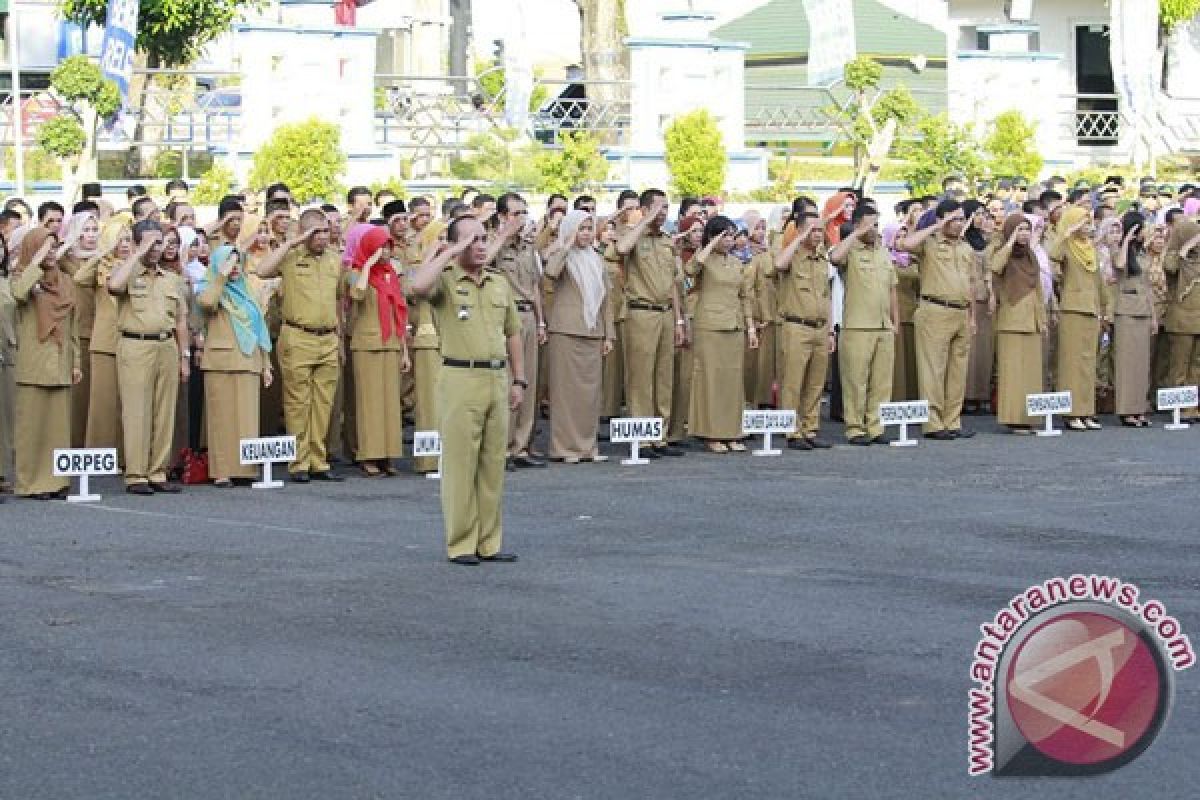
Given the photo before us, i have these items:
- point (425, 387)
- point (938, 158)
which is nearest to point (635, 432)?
point (425, 387)

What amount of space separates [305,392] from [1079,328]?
23.8 feet

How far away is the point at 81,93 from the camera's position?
3362 cm

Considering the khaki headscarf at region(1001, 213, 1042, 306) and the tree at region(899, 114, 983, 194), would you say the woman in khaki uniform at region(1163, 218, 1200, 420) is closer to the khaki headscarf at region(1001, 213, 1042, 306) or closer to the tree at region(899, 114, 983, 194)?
the khaki headscarf at region(1001, 213, 1042, 306)

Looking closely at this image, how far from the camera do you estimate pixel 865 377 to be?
2050 cm

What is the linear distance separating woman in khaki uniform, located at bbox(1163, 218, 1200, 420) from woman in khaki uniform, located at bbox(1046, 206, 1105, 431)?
909 millimetres

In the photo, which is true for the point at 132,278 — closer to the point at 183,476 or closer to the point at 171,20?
the point at 183,476

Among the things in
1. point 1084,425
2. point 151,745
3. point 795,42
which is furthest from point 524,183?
point 795,42

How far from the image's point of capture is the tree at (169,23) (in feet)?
129

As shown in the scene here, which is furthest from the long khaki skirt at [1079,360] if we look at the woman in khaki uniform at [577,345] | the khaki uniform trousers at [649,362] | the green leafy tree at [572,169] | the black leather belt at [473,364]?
the green leafy tree at [572,169]

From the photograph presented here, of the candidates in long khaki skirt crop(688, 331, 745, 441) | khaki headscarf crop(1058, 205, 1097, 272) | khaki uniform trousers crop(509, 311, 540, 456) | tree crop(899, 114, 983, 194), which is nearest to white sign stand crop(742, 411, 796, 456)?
long khaki skirt crop(688, 331, 745, 441)

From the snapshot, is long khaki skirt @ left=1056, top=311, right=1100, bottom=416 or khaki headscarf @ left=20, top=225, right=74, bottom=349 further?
long khaki skirt @ left=1056, top=311, right=1100, bottom=416

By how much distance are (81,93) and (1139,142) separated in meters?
20.1

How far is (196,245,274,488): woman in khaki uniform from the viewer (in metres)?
17.6

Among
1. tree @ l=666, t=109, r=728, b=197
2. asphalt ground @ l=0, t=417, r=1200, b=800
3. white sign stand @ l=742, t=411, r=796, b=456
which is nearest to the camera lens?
asphalt ground @ l=0, t=417, r=1200, b=800
